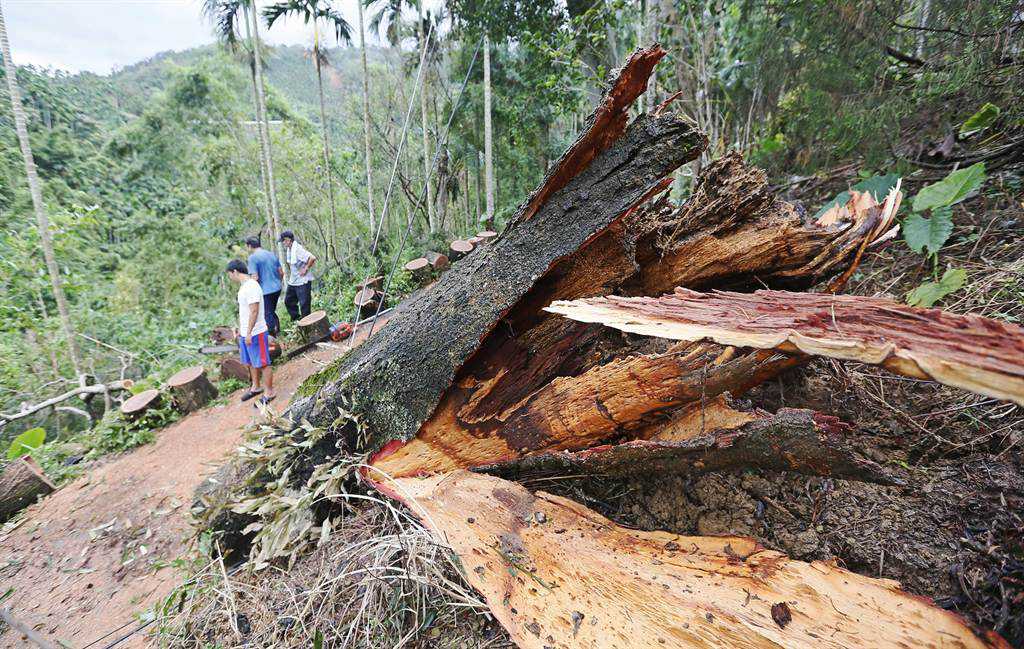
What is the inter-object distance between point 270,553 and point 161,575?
174 cm

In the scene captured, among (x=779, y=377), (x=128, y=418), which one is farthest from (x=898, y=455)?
(x=128, y=418)

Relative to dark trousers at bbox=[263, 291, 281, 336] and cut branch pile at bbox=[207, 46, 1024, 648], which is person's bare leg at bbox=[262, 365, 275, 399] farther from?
cut branch pile at bbox=[207, 46, 1024, 648]

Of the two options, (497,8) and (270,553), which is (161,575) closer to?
(270,553)

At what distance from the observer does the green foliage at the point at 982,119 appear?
8.56ft

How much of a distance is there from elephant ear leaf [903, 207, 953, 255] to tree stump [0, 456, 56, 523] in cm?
759

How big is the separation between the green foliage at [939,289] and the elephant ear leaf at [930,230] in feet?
0.90

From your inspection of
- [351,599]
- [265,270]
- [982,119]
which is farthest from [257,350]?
[982,119]

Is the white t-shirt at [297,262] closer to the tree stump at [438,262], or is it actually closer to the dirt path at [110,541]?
the dirt path at [110,541]

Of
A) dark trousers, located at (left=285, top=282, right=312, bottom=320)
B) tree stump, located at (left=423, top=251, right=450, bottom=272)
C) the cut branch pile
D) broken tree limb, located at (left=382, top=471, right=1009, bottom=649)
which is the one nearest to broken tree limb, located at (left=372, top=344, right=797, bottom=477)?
the cut branch pile

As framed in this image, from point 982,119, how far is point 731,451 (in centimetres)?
330

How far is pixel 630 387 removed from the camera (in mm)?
1602

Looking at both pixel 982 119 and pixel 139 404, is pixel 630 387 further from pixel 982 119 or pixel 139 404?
pixel 139 404

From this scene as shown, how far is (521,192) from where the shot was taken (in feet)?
51.6

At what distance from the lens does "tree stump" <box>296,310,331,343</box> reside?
5.93 meters
